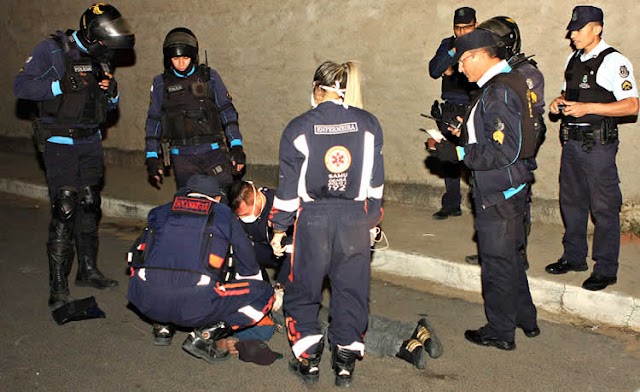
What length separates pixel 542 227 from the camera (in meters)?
7.37

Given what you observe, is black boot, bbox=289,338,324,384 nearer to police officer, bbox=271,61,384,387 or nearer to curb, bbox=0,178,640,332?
police officer, bbox=271,61,384,387

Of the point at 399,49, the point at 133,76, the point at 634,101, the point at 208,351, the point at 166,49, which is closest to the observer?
the point at 208,351

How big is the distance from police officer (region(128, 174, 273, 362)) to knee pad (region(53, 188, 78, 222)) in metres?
1.35

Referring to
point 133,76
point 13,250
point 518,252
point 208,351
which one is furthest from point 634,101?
point 133,76

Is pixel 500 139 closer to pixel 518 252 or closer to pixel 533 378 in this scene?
pixel 518 252

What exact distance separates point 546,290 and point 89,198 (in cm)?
385

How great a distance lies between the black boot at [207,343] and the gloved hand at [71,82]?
2379 mm

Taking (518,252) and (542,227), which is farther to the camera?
(542,227)

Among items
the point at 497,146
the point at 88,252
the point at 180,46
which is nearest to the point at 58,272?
the point at 88,252

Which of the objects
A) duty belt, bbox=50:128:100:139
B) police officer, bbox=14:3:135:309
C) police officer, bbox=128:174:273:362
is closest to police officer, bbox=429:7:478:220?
police officer, bbox=128:174:273:362

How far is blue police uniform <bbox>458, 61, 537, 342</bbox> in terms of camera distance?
461 centimetres

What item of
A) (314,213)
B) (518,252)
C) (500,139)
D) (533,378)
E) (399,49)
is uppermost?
(399,49)

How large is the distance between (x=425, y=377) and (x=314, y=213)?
1.28m

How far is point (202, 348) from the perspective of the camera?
478 centimetres
